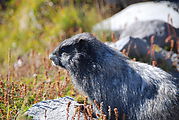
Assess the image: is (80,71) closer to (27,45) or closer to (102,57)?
(102,57)

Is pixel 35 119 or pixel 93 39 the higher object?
pixel 93 39

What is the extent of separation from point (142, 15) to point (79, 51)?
4.84 metres

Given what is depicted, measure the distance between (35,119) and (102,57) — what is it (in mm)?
1261

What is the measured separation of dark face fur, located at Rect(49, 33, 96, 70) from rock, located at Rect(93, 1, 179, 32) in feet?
13.5

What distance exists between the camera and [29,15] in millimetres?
11734

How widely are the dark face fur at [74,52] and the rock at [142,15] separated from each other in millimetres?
4105

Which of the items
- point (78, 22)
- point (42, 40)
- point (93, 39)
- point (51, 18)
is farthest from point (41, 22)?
point (93, 39)

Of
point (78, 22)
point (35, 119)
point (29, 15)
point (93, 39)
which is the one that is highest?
point (29, 15)

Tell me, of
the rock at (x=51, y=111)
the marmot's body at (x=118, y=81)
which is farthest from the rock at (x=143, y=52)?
the rock at (x=51, y=111)

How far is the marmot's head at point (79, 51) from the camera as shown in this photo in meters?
4.30

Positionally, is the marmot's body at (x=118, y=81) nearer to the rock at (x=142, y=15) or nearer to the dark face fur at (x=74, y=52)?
the dark face fur at (x=74, y=52)

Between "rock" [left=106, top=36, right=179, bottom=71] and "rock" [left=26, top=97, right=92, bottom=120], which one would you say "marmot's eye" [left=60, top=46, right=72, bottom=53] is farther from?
"rock" [left=106, top=36, right=179, bottom=71]

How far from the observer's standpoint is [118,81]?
4184mm

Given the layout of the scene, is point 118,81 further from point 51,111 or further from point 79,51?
point 51,111
